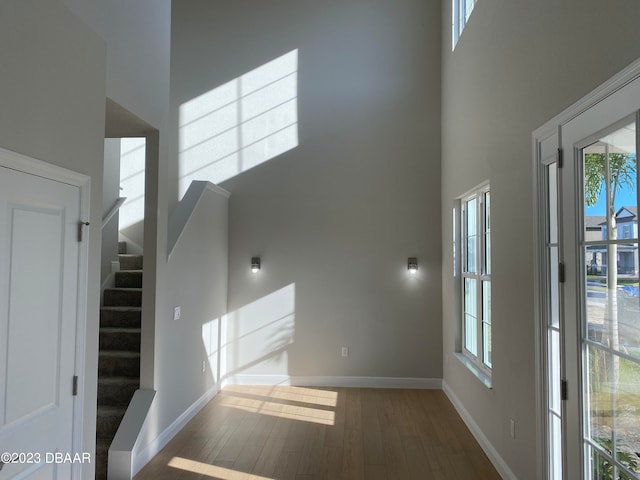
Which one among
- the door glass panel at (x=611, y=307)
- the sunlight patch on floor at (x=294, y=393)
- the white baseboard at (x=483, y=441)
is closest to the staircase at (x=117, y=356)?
the sunlight patch on floor at (x=294, y=393)

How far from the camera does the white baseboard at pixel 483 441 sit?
10.7ft

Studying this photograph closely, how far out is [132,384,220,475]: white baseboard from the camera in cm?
343

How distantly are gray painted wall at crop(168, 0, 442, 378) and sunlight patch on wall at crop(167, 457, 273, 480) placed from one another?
7.39 ft

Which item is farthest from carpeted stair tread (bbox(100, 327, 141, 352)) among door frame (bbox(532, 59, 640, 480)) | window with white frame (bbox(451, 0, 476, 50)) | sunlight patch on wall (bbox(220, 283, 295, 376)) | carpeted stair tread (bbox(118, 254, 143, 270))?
window with white frame (bbox(451, 0, 476, 50))

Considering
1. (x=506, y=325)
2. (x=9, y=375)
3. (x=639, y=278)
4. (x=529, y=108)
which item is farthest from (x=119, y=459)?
(x=529, y=108)

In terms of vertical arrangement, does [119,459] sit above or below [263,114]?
below

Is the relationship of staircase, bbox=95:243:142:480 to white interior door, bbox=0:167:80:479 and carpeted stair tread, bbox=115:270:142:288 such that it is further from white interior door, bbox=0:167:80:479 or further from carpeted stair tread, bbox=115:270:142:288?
Result: white interior door, bbox=0:167:80:479

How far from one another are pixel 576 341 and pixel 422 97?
4308mm

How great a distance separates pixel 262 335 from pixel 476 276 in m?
2.74

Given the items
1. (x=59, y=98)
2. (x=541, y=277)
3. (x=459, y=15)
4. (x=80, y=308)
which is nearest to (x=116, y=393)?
(x=80, y=308)

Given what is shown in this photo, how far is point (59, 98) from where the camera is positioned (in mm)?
2219

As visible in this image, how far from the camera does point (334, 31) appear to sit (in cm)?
597

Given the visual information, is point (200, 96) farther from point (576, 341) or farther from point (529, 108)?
point (576, 341)

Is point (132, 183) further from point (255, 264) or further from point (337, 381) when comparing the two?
point (337, 381)
